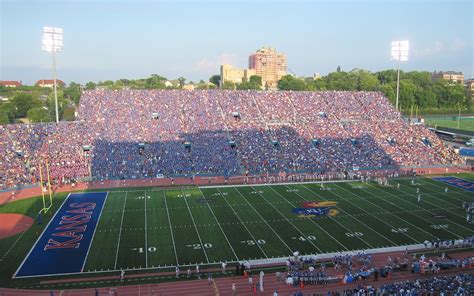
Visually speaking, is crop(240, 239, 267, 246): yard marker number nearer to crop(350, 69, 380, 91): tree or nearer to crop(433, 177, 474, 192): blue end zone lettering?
crop(433, 177, 474, 192): blue end zone lettering

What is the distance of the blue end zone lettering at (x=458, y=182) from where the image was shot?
35156mm

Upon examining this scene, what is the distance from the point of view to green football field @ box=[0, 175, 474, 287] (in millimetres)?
21145

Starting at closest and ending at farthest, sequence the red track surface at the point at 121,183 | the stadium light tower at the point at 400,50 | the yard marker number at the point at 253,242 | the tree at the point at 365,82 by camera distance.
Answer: the yard marker number at the point at 253,242 → the red track surface at the point at 121,183 → the stadium light tower at the point at 400,50 → the tree at the point at 365,82

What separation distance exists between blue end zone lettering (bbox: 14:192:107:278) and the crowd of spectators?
8.89 m

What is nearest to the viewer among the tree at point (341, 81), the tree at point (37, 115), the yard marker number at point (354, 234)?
the yard marker number at point (354, 234)

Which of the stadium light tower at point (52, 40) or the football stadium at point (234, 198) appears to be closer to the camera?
the football stadium at point (234, 198)

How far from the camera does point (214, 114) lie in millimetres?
50969

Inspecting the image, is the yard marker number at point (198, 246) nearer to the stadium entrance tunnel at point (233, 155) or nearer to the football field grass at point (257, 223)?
the football field grass at point (257, 223)

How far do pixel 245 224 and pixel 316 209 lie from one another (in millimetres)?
5905

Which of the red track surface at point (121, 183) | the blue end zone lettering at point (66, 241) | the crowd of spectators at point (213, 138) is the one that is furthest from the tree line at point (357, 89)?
the blue end zone lettering at point (66, 241)

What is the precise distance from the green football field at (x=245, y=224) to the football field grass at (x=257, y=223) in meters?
0.05

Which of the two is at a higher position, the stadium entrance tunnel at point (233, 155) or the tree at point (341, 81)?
the tree at point (341, 81)

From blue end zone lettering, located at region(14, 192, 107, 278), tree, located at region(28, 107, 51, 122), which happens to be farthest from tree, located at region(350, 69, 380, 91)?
blue end zone lettering, located at region(14, 192, 107, 278)

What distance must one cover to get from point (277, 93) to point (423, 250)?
38.7 m
